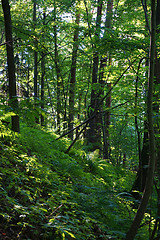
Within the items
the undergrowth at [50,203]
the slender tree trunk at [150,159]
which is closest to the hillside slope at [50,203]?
the undergrowth at [50,203]

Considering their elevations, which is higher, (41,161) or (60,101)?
(60,101)

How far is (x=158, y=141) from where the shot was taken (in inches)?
113

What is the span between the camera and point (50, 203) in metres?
2.83

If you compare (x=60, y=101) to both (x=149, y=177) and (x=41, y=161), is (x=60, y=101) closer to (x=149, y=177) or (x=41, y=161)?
(x=41, y=161)

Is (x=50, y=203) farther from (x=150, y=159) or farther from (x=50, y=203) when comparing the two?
(x=150, y=159)

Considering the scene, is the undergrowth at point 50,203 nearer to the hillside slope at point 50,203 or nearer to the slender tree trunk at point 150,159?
the hillside slope at point 50,203

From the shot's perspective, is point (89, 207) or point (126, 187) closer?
point (89, 207)

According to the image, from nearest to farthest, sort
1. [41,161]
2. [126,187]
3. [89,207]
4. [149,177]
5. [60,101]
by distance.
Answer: [149,177]
[89,207]
[41,161]
[126,187]
[60,101]

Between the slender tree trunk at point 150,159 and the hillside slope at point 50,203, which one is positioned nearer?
the slender tree trunk at point 150,159

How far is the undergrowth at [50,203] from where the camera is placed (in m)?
2.33

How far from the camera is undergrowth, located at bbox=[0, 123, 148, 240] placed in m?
2.33

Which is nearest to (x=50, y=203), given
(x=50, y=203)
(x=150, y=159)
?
(x=50, y=203)

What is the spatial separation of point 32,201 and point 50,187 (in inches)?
29.0

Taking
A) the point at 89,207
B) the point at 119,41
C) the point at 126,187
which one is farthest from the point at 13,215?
the point at 126,187
